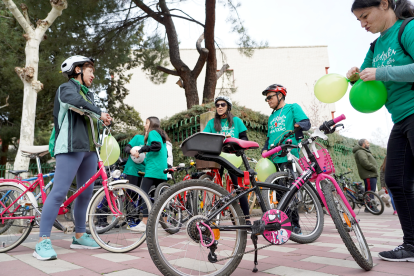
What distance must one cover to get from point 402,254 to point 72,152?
300 cm

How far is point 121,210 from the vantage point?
326 centimetres

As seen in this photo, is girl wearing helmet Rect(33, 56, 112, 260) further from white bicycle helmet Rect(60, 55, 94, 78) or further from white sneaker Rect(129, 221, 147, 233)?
white sneaker Rect(129, 221, 147, 233)

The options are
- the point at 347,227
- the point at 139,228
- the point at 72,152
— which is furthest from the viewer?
the point at 139,228

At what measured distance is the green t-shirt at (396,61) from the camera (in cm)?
233

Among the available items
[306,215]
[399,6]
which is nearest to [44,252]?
[306,215]

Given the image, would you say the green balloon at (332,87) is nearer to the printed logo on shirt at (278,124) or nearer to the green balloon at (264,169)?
the printed logo on shirt at (278,124)

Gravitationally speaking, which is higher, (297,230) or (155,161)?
(155,161)

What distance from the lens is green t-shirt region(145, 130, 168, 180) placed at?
15.6 feet

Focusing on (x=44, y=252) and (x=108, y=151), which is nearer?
(x=44, y=252)

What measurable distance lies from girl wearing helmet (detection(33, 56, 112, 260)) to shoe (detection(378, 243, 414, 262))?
2.73 m

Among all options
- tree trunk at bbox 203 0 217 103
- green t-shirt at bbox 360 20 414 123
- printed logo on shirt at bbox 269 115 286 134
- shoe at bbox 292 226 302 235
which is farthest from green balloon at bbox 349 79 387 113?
tree trunk at bbox 203 0 217 103

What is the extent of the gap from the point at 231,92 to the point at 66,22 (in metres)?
6.19

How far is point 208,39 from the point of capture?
10273mm

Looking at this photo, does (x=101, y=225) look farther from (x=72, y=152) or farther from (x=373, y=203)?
(x=373, y=203)
